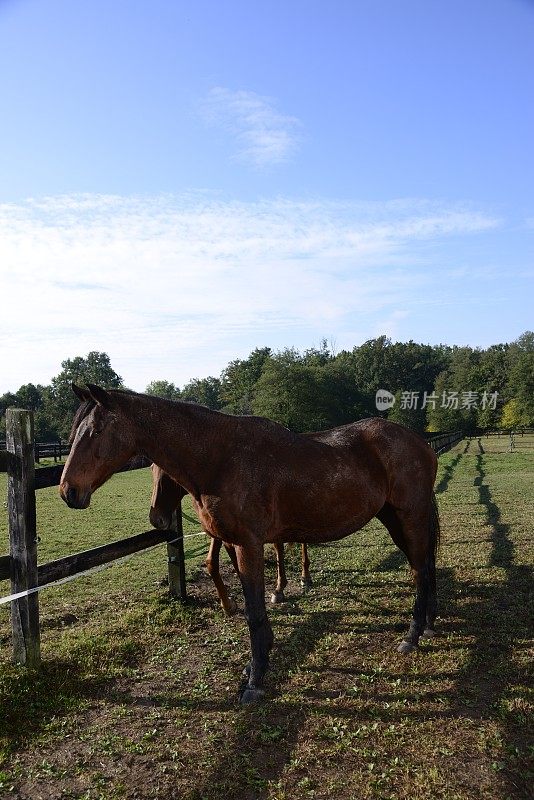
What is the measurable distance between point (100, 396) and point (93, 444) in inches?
14.7

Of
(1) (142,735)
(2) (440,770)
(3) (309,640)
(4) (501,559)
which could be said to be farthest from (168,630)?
(4) (501,559)

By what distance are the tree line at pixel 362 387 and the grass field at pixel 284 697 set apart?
46747 mm

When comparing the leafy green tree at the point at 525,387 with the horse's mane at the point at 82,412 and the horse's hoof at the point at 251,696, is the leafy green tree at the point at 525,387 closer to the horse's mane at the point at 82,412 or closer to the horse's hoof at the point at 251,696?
the horse's hoof at the point at 251,696

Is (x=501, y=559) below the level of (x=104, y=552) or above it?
below

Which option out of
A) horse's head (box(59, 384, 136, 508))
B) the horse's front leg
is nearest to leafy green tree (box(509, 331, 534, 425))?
the horse's front leg

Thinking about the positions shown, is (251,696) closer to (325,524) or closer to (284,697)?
(284,697)

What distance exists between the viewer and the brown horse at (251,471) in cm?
417

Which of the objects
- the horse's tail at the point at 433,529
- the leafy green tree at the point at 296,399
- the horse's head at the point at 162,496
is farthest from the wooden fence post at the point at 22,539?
the leafy green tree at the point at 296,399

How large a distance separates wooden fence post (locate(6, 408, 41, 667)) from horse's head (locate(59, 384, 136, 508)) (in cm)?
61

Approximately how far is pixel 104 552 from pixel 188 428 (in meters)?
1.76

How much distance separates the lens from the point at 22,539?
14.6ft

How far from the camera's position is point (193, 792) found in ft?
9.95

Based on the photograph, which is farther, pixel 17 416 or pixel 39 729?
pixel 17 416

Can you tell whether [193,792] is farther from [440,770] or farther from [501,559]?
[501,559]
